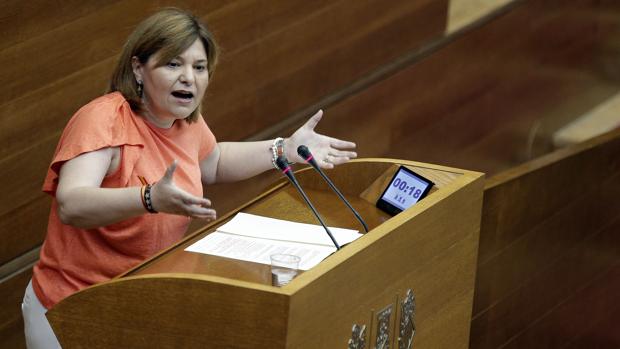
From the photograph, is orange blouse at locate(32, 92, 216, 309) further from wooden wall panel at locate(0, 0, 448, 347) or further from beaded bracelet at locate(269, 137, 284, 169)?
wooden wall panel at locate(0, 0, 448, 347)

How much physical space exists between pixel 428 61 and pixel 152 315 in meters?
1.59

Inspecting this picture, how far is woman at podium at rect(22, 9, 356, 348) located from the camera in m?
1.27

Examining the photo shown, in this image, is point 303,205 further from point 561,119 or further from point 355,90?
point 561,119

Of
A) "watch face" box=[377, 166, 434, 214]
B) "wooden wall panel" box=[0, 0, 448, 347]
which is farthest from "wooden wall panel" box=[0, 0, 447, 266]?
"watch face" box=[377, 166, 434, 214]

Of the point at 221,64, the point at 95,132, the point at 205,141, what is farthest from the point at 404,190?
the point at 221,64

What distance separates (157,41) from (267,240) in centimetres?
25

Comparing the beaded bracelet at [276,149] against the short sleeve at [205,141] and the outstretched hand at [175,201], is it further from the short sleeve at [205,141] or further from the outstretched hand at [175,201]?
the outstretched hand at [175,201]

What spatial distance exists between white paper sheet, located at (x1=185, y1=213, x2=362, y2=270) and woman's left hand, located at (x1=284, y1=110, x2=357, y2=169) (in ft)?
0.28

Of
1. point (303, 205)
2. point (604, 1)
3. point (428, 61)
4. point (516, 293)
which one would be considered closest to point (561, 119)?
point (604, 1)

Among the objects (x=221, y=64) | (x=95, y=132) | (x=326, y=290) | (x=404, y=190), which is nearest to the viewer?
(x=326, y=290)

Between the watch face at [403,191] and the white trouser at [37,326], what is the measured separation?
0.41 meters

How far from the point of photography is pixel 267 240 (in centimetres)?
132

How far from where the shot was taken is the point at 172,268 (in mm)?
1236

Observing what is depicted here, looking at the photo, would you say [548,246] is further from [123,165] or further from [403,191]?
[123,165]
